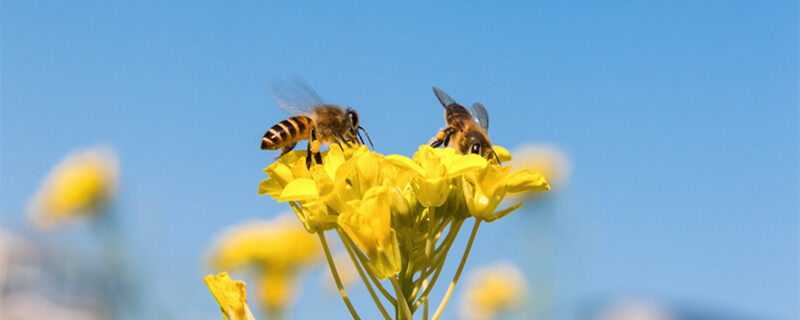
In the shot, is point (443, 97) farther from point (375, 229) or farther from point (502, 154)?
point (375, 229)

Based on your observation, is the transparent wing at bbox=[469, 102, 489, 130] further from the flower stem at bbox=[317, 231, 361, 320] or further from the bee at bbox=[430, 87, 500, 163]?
the flower stem at bbox=[317, 231, 361, 320]

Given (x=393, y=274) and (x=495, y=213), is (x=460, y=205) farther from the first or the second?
(x=393, y=274)

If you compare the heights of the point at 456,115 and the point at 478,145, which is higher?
the point at 456,115

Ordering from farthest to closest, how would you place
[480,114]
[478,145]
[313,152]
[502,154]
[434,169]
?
[480,114], [478,145], [502,154], [313,152], [434,169]

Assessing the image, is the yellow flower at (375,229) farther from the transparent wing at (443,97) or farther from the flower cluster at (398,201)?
the transparent wing at (443,97)

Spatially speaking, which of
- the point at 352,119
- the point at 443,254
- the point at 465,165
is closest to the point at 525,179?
the point at 465,165

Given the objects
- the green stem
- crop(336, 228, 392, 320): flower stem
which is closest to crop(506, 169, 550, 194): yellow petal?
the green stem
